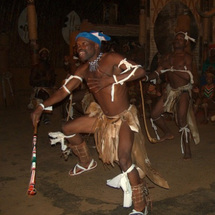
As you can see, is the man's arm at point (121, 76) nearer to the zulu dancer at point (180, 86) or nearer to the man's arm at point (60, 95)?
the man's arm at point (60, 95)

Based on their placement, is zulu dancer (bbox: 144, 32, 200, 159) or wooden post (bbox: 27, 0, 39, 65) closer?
zulu dancer (bbox: 144, 32, 200, 159)

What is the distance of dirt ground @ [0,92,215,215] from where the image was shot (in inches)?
128

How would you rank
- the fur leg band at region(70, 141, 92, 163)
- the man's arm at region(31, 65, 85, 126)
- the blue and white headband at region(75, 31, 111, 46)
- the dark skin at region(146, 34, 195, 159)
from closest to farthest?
the blue and white headband at region(75, 31, 111, 46) < the man's arm at region(31, 65, 85, 126) < the fur leg band at region(70, 141, 92, 163) < the dark skin at region(146, 34, 195, 159)

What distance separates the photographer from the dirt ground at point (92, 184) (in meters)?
3.26

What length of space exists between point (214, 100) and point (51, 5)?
6794 mm

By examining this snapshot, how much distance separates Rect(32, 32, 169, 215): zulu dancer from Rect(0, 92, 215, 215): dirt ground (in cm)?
28

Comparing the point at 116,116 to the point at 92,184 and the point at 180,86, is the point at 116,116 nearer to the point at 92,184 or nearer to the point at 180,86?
the point at 92,184

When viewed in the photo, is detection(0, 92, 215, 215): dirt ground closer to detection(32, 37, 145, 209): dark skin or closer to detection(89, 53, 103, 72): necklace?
detection(32, 37, 145, 209): dark skin

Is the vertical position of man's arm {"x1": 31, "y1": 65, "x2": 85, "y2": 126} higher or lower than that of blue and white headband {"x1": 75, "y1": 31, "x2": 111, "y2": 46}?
lower

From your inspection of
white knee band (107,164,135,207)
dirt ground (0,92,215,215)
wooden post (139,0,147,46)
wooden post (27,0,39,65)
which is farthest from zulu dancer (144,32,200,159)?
wooden post (139,0,147,46)

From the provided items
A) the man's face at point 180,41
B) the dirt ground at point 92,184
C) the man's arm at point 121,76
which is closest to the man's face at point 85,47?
the man's arm at point 121,76

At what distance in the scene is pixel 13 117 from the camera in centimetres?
853

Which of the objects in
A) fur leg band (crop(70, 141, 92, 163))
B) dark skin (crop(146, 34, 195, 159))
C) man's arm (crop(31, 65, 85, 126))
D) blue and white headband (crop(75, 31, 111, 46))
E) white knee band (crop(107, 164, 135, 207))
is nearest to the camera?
white knee band (crop(107, 164, 135, 207))

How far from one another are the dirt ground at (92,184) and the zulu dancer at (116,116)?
28 centimetres
